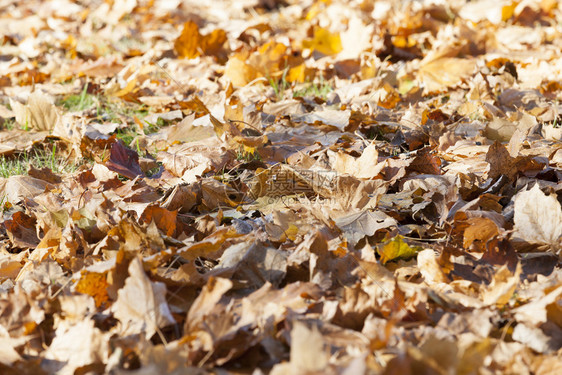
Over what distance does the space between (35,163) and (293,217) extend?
54.2 inches

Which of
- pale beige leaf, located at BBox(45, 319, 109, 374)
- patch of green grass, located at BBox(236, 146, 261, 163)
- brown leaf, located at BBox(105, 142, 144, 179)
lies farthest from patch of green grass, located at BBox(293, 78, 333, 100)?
pale beige leaf, located at BBox(45, 319, 109, 374)

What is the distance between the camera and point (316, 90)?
3113mm

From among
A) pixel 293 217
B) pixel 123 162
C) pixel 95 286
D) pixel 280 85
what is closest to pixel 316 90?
pixel 280 85

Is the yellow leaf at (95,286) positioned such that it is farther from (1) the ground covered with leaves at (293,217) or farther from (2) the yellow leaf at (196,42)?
(2) the yellow leaf at (196,42)

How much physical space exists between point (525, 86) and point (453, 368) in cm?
236

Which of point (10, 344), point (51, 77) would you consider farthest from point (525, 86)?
point (51, 77)

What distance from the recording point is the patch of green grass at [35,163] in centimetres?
229

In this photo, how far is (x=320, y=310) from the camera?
1307 millimetres

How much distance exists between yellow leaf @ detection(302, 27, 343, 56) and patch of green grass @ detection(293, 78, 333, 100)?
13.7 inches

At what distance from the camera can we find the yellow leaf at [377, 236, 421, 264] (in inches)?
58.9

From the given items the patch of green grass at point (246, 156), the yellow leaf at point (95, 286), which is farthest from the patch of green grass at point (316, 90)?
the yellow leaf at point (95, 286)

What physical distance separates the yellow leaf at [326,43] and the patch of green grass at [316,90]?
348 mm

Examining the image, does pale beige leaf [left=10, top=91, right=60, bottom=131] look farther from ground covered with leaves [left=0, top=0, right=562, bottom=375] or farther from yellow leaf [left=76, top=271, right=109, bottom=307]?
yellow leaf [left=76, top=271, right=109, bottom=307]

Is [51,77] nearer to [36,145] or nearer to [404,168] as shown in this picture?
[36,145]
